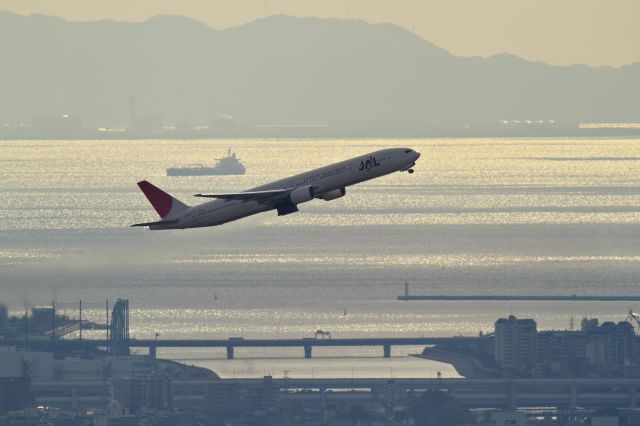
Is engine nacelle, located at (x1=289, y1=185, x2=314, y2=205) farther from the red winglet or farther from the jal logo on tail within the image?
the red winglet

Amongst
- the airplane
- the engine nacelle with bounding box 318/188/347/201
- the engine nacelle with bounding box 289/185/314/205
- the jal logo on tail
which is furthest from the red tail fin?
the jal logo on tail

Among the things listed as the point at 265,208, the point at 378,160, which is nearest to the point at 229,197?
the point at 265,208

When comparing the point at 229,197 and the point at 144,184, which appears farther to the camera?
the point at 144,184

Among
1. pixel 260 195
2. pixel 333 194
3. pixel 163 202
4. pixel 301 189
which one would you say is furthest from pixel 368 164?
pixel 163 202

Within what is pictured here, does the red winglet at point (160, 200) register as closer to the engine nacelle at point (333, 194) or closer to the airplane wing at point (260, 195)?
the airplane wing at point (260, 195)

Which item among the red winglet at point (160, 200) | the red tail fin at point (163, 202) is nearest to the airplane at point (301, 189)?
the red tail fin at point (163, 202)

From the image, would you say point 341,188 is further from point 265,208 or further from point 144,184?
point 144,184

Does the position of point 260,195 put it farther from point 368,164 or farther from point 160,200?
point 160,200
